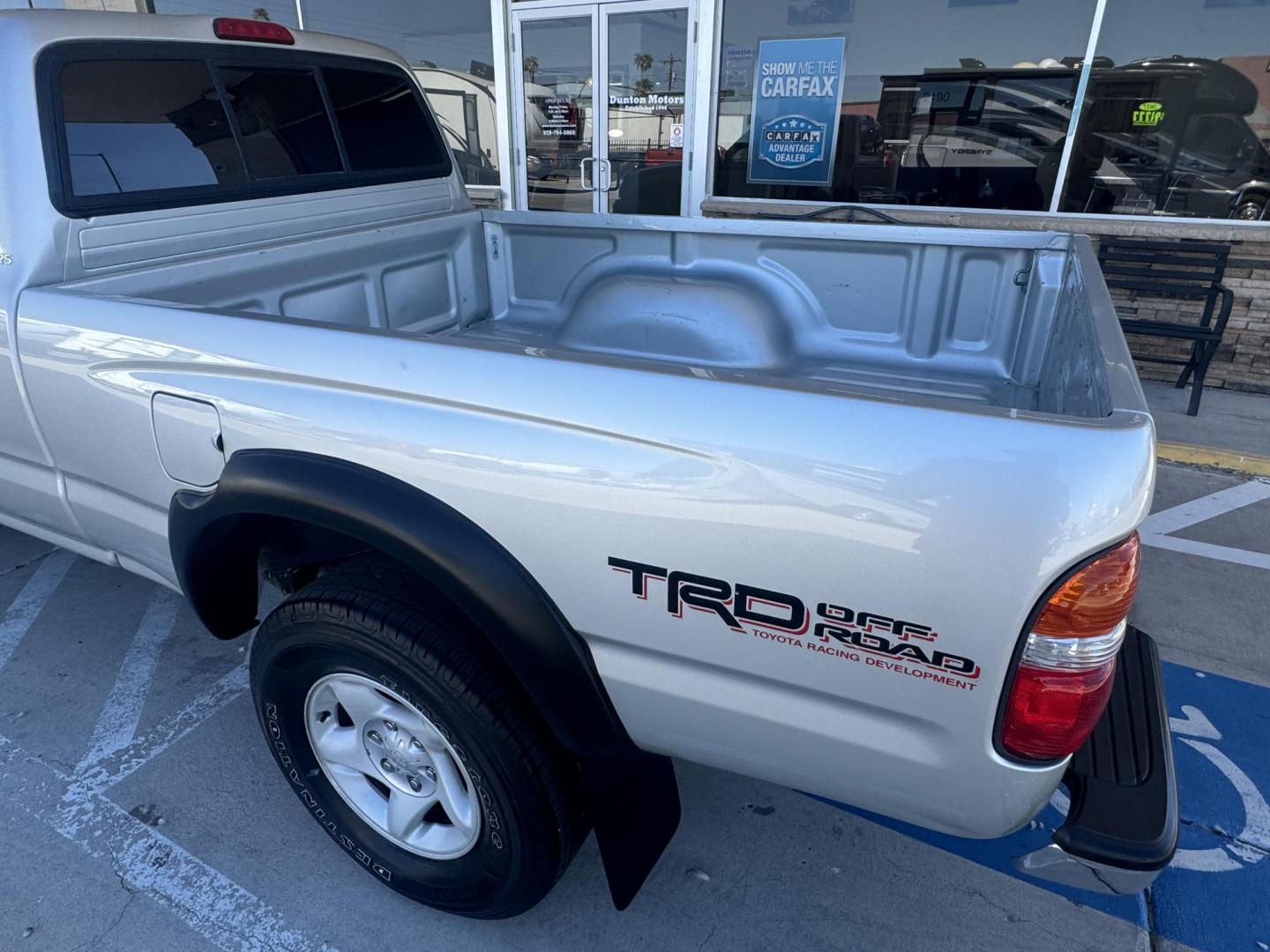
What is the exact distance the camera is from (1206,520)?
3.96 meters

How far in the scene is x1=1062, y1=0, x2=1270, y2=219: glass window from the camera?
218 inches

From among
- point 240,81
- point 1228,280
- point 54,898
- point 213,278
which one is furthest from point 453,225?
point 1228,280

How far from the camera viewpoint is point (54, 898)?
204 cm

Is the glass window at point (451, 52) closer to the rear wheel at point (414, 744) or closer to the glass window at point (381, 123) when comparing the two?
the glass window at point (381, 123)

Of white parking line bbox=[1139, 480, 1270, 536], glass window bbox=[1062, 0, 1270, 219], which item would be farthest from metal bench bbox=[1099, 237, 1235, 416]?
white parking line bbox=[1139, 480, 1270, 536]

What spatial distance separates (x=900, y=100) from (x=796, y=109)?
85 cm

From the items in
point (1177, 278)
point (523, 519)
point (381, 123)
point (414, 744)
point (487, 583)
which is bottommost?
point (414, 744)

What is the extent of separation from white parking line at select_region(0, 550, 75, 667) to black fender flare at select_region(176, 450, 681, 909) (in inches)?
67.8

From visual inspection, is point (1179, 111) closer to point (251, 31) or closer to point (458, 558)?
point (251, 31)

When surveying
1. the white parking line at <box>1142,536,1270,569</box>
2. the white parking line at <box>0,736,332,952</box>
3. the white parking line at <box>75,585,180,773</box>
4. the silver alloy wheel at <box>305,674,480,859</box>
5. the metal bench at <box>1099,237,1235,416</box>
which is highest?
the metal bench at <box>1099,237,1235,416</box>

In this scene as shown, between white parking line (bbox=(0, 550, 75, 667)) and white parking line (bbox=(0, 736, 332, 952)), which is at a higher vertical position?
white parking line (bbox=(0, 736, 332, 952))

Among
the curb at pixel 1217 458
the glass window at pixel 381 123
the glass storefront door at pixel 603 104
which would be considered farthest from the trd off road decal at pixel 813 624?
the glass storefront door at pixel 603 104

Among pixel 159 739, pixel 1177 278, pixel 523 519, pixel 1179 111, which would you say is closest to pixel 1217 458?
pixel 1177 278

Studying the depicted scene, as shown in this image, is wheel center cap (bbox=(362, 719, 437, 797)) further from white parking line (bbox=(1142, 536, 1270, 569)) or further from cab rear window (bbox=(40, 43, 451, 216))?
white parking line (bbox=(1142, 536, 1270, 569))
